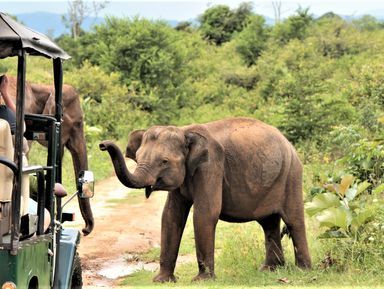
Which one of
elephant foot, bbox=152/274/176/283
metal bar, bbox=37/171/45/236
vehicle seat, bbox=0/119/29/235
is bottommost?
elephant foot, bbox=152/274/176/283

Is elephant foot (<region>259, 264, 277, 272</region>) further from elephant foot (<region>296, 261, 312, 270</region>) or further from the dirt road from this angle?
the dirt road

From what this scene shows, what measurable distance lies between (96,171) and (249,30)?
27.8m

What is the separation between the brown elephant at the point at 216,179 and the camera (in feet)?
30.7

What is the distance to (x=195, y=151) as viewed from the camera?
31.2ft

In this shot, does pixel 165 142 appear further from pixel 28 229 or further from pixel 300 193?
pixel 28 229

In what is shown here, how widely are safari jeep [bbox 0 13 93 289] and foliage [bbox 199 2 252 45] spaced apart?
49.6m

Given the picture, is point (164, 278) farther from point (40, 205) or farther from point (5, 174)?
point (5, 174)

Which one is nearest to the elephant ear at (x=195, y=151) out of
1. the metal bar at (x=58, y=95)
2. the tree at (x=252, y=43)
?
the metal bar at (x=58, y=95)

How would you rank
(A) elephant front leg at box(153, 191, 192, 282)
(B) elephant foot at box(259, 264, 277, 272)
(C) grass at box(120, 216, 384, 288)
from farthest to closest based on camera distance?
(B) elephant foot at box(259, 264, 277, 272) → (A) elephant front leg at box(153, 191, 192, 282) → (C) grass at box(120, 216, 384, 288)

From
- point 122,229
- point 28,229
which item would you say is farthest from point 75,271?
point 122,229

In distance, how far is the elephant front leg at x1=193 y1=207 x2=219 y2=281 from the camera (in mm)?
9453

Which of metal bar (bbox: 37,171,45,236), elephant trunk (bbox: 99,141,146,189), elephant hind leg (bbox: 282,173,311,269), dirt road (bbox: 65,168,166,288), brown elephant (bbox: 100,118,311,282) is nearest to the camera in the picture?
metal bar (bbox: 37,171,45,236)

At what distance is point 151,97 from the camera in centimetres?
3388

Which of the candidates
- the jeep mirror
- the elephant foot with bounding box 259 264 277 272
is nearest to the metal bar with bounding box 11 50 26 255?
the jeep mirror
